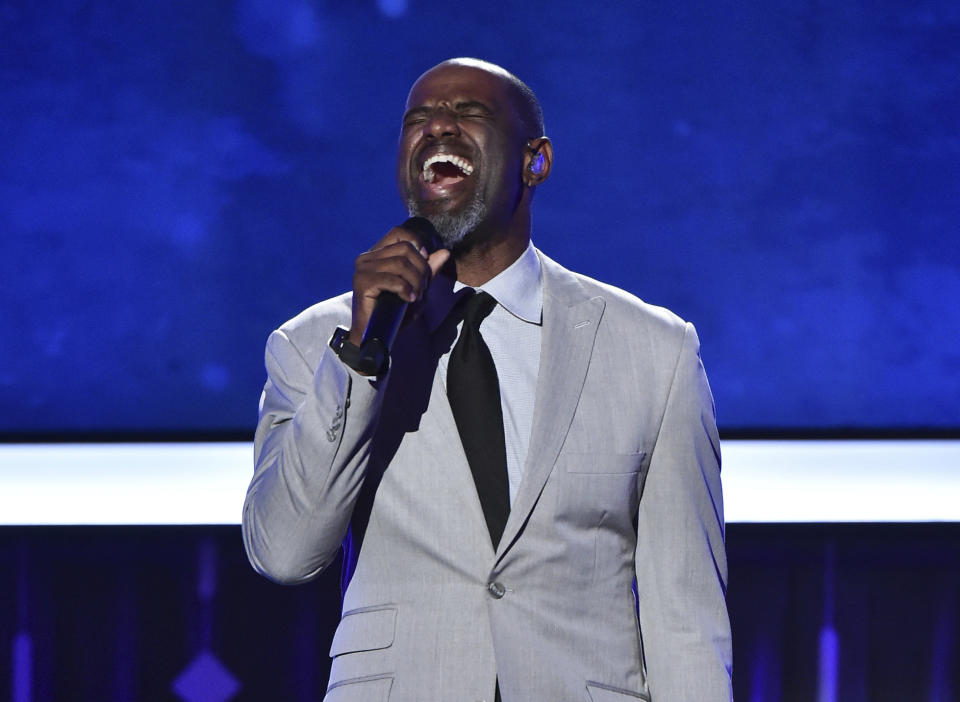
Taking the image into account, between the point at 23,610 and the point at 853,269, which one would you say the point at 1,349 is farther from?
the point at 853,269

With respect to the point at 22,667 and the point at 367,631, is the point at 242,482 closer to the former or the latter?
the point at 22,667

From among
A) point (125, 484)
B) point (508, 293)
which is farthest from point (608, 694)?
point (125, 484)

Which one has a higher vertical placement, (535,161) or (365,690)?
(535,161)

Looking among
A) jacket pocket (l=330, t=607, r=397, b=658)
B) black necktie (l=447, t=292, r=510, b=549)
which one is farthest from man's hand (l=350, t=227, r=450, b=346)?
jacket pocket (l=330, t=607, r=397, b=658)

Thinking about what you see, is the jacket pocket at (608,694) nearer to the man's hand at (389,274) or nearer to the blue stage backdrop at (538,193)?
the man's hand at (389,274)

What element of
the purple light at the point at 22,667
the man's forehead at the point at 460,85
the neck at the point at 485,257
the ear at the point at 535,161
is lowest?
the purple light at the point at 22,667

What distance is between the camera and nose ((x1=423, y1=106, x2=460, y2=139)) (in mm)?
1509

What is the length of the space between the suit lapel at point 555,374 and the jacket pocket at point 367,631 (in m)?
0.16

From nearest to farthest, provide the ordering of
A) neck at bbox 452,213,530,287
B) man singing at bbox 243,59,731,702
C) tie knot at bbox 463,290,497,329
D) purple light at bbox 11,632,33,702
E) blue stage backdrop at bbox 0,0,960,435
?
man singing at bbox 243,59,731,702, tie knot at bbox 463,290,497,329, neck at bbox 452,213,530,287, purple light at bbox 11,632,33,702, blue stage backdrop at bbox 0,0,960,435

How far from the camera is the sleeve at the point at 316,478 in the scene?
1192 mm

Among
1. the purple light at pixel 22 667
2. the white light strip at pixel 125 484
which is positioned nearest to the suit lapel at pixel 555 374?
the white light strip at pixel 125 484

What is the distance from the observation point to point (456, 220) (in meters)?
1.48

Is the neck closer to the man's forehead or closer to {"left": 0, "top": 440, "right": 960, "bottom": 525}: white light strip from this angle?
the man's forehead

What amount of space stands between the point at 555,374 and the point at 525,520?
21 centimetres
